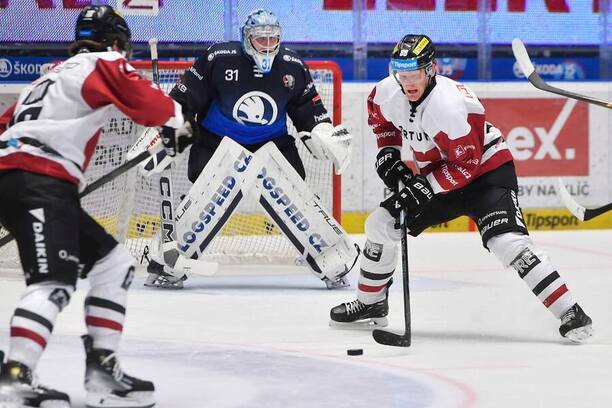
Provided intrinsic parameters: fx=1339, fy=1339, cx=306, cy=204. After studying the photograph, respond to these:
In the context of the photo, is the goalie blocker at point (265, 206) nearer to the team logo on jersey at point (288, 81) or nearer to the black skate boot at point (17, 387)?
the team logo on jersey at point (288, 81)

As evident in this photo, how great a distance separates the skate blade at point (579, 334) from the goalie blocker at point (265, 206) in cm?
146

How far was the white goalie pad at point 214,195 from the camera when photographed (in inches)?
209

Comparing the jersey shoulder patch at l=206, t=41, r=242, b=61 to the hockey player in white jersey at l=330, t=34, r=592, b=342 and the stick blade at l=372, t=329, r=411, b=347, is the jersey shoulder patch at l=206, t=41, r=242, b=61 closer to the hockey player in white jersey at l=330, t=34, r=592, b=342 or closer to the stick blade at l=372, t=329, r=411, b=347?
the hockey player in white jersey at l=330, t=34, r=592, b=342

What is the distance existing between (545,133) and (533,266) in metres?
3.55

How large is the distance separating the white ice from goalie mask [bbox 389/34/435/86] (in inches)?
33.1

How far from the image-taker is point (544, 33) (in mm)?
7824

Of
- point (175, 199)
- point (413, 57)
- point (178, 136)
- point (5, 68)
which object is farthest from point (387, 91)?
point (5, 68)

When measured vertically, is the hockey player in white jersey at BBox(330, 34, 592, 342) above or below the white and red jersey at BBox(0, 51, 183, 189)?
below

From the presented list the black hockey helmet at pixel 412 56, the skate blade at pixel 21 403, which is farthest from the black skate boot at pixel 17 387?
the black hockey helmet at pixel 412 56

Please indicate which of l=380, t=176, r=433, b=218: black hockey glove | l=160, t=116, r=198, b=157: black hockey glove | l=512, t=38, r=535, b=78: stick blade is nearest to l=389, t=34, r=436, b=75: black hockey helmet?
l=380, t=176, r=433, b=218: black hockey glove

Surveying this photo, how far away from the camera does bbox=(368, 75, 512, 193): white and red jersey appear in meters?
4.02

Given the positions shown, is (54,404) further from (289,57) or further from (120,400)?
(289,57)

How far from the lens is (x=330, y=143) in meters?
5.23

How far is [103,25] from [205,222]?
2.15 m
